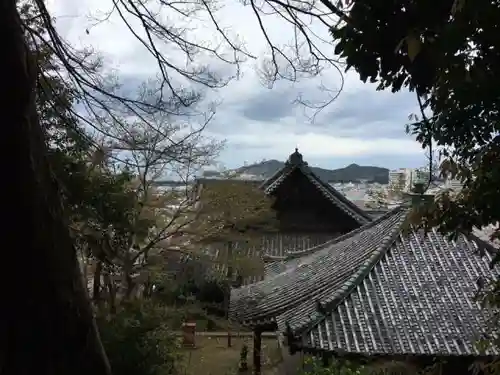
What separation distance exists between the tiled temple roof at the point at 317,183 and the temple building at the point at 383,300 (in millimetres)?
5242

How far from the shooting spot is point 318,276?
349 inches

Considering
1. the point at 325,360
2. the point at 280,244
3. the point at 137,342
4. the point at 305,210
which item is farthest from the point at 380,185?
→ the point at 137,342

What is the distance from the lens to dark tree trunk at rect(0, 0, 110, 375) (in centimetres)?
171

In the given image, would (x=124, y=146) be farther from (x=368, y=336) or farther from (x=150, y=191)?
(x=150, y=191)

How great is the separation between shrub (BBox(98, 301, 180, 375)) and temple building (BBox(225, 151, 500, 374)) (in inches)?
61.2

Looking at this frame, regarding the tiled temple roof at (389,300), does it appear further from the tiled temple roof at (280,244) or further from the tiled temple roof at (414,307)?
the tiled temple roof at (280,244)

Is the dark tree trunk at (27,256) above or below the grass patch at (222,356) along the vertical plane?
above

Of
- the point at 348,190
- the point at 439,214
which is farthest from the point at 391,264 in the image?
the point at 348,190

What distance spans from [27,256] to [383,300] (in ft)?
19.1

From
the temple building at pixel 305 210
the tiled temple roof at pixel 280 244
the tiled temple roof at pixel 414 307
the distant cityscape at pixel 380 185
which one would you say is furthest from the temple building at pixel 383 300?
the temple building at pixel 305 210

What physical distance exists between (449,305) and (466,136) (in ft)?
15.1

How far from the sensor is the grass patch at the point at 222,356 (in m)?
11.9

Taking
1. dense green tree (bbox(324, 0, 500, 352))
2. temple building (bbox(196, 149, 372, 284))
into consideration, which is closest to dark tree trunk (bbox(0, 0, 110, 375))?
dense green tree (bbox(324, 0, 500, 352))

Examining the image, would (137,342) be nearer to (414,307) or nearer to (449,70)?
(414,307)
